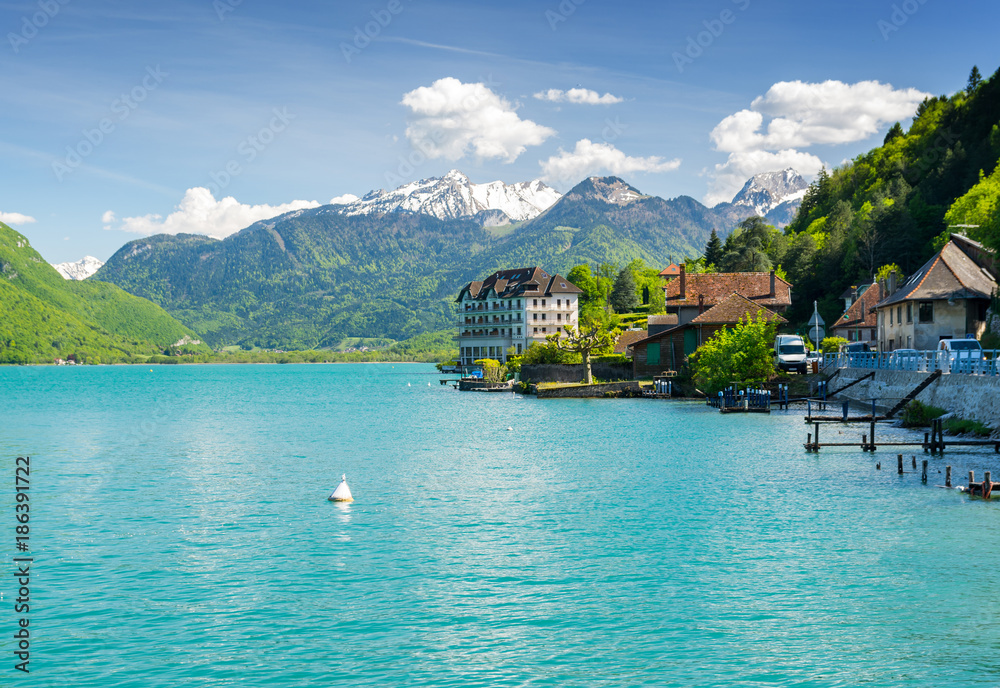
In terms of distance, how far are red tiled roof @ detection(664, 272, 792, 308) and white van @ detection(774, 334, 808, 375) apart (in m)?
23.2

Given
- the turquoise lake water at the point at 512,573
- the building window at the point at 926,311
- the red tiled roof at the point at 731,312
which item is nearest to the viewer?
the turquoise lake water at the point at 512,573

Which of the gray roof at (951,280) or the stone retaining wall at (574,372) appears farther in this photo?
the stone retaining wall at (574,372)

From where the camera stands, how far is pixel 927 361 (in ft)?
173


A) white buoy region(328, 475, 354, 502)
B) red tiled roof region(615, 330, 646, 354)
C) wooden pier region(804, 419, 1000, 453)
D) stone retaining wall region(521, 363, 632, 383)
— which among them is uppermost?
red tiled roof region(615, 330, 646, 354)

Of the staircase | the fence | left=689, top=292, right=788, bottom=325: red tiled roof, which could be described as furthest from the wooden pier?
left=689, top=292, right=788, bottom=325: red tiled roof

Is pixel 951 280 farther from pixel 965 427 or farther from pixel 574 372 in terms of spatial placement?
pixel 574 372

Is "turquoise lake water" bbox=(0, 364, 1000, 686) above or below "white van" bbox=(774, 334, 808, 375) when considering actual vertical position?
below

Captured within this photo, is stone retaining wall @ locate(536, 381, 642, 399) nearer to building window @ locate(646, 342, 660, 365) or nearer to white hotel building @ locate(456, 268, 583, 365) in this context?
building window @ locate(646, 342, 660, 365)

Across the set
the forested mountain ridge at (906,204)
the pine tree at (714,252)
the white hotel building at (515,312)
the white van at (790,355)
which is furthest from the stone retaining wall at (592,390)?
the pine tree at (714,252)

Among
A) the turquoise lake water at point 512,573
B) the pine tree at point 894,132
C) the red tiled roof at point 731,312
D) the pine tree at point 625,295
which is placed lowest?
the turquoise lake water at point 512,573

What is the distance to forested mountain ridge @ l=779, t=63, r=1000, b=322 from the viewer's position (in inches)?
4264

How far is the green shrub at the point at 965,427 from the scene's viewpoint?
39.4m

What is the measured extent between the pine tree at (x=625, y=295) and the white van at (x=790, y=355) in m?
88.8

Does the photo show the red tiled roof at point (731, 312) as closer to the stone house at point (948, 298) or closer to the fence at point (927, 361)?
the fence at point (927, 361)
